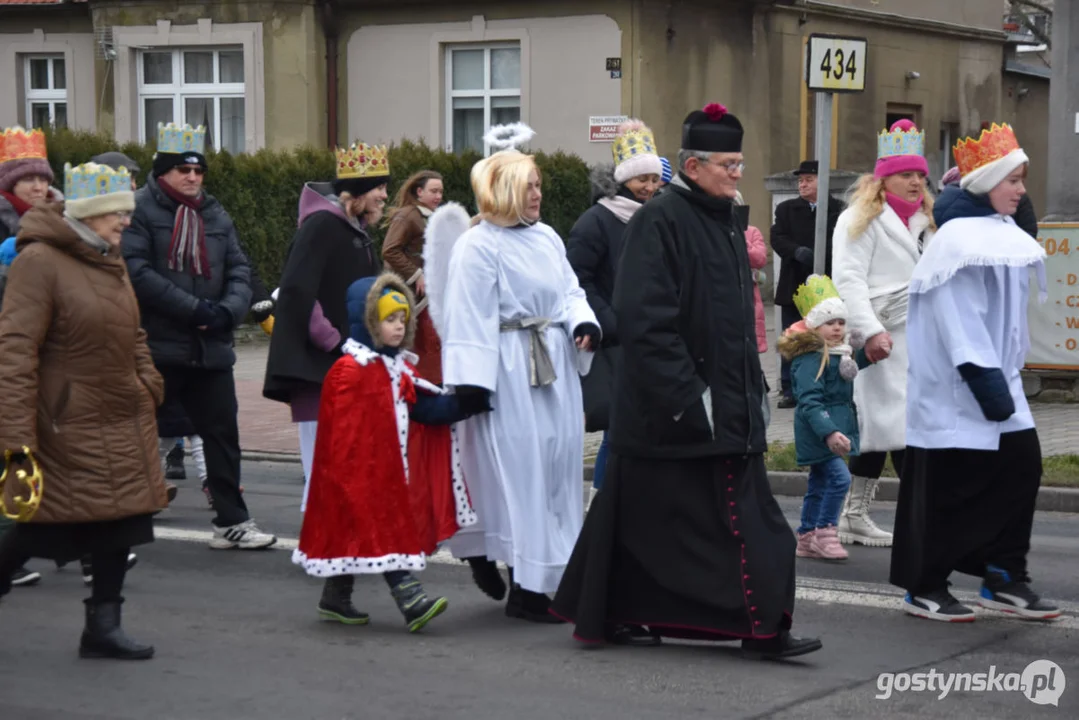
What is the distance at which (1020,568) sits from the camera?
7184mm

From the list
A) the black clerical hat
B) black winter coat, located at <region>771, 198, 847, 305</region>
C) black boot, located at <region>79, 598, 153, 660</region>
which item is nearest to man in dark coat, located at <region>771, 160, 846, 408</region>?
black winter coat, located at <region>771, 198, 847, 305</region>

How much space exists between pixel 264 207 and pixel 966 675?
54.6 feet

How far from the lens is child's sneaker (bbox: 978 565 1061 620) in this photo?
712 cm

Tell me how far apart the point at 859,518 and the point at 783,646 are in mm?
3019

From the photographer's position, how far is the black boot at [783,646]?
639cm

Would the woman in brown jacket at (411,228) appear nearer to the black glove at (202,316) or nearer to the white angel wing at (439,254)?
the black glove at (202,316)

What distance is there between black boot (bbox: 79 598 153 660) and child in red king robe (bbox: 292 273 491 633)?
0.73 meters

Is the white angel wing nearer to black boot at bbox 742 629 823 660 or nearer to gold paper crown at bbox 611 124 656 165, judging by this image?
gold paper crown at bbox 611 124 656 165

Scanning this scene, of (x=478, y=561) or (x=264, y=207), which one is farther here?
(x=264, y=207)

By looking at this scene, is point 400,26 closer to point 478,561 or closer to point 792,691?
point 478,561

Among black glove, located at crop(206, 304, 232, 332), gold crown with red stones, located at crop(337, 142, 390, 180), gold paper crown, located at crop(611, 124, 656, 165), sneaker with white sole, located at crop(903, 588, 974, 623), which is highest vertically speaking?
gold paper crown, located at crop(611, 124, 656, 165)

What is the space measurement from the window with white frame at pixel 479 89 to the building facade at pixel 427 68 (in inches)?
0.8

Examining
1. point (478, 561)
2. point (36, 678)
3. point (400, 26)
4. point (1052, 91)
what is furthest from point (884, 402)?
point (400, 26)

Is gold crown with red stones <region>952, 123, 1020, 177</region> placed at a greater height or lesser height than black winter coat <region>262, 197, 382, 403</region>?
greater
